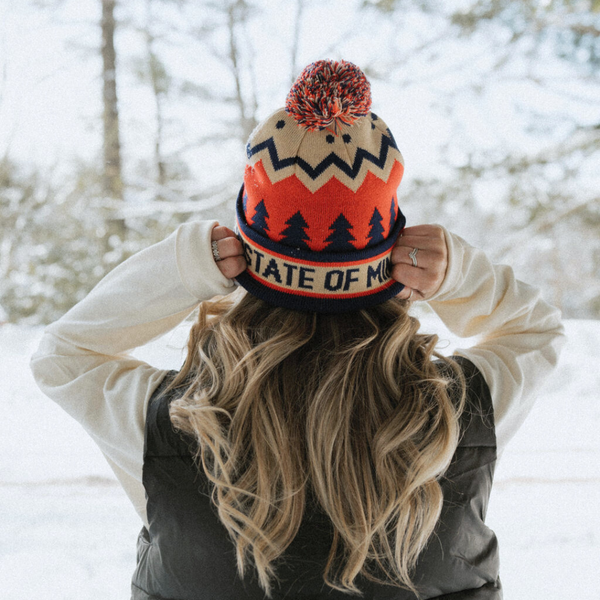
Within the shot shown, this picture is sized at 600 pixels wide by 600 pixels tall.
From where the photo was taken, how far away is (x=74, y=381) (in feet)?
2.18

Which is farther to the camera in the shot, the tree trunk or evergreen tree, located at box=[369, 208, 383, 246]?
the tree trunk

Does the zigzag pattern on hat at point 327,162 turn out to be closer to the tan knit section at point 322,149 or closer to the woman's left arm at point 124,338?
the tan knit section at point 322,149

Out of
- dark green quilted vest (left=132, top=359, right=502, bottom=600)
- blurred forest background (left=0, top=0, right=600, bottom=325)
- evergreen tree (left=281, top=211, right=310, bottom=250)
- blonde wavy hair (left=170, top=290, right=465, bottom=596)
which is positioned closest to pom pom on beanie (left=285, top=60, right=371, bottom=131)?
evergreen tree (left=281, top=211, right=310, bottom=250)

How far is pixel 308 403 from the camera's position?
638 mm

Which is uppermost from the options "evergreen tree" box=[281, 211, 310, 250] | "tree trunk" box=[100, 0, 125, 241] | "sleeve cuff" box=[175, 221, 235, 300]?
"evergreen tree" box=[281, 211, 310, 250]

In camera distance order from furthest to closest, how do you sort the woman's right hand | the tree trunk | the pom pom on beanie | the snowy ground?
the tree trunk → the snowy ground → the woman's right hand → the pom pom on beanie

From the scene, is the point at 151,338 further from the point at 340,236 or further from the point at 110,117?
the point at 110,117

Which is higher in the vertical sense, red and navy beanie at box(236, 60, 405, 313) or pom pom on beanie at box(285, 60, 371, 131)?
pom pom on beanie at box(285, 60, 371, 131)

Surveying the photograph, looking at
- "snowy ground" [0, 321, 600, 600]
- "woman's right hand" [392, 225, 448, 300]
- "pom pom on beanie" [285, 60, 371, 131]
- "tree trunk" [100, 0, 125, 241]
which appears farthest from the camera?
"tree trunk" [100, 0, 125, 241]

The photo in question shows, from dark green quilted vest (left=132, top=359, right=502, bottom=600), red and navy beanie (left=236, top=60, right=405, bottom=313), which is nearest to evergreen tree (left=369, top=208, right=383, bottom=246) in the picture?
red and navy beanie (left=236, top=60, right=405, bottom=313)

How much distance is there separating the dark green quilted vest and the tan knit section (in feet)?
0.96

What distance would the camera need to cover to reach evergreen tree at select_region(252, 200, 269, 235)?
0.65 metres

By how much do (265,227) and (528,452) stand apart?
3.64 feet

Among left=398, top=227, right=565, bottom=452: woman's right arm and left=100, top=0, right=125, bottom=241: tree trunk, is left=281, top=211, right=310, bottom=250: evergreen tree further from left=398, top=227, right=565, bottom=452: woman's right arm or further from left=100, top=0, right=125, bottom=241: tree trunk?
left=100, top=0, right=125, bottom=241: tree trunk
